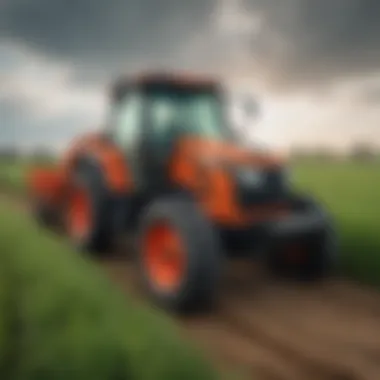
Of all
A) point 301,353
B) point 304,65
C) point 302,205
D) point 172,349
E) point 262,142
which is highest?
point 304,65

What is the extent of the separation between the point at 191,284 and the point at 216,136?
2.23ft

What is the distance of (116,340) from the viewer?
5.19 ft

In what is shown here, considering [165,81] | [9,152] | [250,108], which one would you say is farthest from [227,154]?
[9,152]

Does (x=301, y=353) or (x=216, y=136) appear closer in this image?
(x=301, y=353)

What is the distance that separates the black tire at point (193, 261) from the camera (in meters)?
2.49

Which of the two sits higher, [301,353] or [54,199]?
[54,199]

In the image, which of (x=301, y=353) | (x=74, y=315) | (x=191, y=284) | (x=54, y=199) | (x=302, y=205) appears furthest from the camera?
(x=54, y=199)

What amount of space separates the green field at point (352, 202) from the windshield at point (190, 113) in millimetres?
364

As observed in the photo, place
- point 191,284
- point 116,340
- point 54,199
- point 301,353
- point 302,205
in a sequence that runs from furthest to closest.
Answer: point 54,199 < point 302,205 < point 191,284 < point 301,353 < point 116,340

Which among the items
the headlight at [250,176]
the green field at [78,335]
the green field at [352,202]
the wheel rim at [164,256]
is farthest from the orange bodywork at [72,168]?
the green field at [78,335]

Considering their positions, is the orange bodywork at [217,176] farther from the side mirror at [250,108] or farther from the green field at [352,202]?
the green field at [352,202]

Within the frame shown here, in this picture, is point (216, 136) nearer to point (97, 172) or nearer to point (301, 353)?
point (97, 172)

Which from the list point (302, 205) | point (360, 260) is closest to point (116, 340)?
point (302, 205)

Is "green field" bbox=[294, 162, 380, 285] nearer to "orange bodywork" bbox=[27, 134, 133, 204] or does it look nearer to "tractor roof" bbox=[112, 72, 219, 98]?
"tractor roof" bbox=[112, 72, 219, 98]
